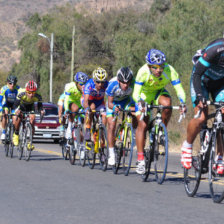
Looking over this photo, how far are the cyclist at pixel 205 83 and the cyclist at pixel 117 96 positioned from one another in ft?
9.44

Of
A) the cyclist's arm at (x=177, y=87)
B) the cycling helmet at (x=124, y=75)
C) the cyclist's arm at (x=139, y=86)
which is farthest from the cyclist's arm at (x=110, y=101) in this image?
the cyclist's arm at (x=177, y=87)

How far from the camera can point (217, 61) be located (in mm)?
7773

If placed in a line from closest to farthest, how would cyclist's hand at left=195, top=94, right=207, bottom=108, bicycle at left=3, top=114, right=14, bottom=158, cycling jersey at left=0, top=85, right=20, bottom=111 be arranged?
1. cyclist's hand at left=195, top=94, right=207, bottom=108
2. bicycle at left=3, top=114, right=14, bottom=158
3. cycling jersey at left=0, top=85, right=20, bottom=111

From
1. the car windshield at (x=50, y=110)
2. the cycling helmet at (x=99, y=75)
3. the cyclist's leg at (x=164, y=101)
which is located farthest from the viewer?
the car windshield at (x=50, y=110)

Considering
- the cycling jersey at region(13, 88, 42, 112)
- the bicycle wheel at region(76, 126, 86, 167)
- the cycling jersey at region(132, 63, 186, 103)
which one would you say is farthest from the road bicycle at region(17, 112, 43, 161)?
the cycling jersey at region(132, 63, 186, 103)

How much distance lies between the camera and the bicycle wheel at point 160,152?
31.9ft

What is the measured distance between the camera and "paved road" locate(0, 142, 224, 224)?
271 inches

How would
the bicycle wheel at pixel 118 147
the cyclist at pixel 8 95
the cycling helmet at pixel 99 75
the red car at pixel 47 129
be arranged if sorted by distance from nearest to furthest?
the bicycle wheel at pixel 118 147 → the cycling helmet at pixel 99 75 → the cyclist at pixel 8 95 → the red car at pixel 47 129

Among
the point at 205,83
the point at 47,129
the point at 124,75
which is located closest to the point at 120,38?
the point at 47,129

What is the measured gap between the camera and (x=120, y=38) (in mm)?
39656

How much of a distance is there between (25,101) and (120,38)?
2503 cm

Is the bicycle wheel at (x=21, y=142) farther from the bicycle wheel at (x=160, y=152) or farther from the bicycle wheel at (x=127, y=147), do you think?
Result: the bicycle wheel at (x=160, y=152)

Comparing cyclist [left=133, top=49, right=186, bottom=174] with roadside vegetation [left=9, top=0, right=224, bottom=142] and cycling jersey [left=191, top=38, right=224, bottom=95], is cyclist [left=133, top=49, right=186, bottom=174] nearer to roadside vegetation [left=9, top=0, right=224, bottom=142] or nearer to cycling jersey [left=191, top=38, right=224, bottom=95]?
cycling jersey [left=191, top=38, right=224, bottom=95]

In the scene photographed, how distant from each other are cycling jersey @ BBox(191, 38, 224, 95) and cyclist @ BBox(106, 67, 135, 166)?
292 centimetres
